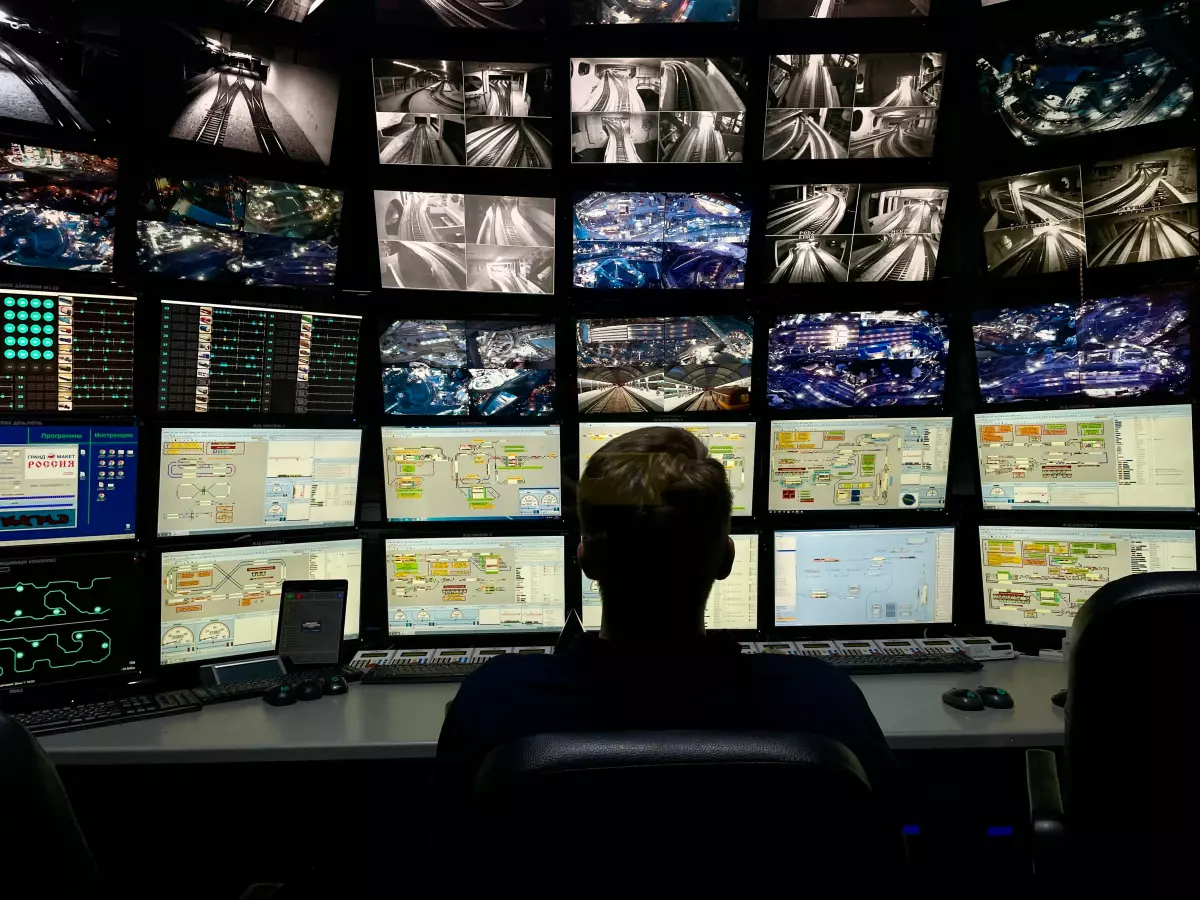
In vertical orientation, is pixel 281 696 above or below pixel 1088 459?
below

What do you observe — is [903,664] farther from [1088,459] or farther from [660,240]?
[660,240]

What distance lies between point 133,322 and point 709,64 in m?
1.82

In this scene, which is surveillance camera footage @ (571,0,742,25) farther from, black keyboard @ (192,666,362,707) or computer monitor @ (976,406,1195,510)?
black keyboard @ (192,666,362,707)

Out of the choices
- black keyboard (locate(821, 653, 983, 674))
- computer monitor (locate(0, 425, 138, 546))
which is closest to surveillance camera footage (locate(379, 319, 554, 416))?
computer monitor (locate(0, 425, 138, 546))

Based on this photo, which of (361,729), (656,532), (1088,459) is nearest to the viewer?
(656,532)

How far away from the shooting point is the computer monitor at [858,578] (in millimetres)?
2512

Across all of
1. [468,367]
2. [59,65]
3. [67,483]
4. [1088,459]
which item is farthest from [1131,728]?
[59,65]

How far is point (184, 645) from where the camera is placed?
7.12ft

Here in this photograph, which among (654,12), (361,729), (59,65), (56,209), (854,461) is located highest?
(654,12)

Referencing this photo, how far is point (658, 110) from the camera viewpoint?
2465 mm

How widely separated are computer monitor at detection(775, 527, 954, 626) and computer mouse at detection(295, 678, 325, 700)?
1379 mm

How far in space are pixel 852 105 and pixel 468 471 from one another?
1.66 metres

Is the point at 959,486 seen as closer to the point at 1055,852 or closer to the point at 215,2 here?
the point at 1055,852

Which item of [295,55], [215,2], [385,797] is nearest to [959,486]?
[385,797]
